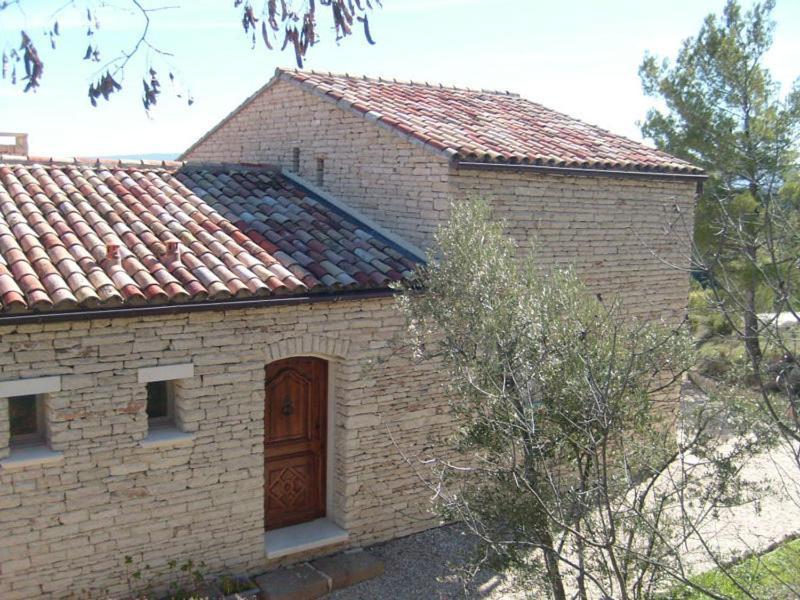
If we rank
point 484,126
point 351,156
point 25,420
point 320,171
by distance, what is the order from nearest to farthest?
point 25,420
point 351,156
point 484,126
point 320,171

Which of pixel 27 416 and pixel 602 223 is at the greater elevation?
pixel 602 223

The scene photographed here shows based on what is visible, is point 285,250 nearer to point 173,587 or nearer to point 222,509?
point 222,509

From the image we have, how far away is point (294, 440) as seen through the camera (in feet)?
28.5

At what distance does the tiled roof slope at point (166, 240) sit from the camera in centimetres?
689

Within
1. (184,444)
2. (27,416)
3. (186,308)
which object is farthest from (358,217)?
(27,416)

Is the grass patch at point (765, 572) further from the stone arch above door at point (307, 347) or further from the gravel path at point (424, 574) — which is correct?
the stone arch above door at point (307, 347)

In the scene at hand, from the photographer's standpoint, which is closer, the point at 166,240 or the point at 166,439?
the point at 166,439

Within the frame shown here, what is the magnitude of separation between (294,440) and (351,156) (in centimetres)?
398

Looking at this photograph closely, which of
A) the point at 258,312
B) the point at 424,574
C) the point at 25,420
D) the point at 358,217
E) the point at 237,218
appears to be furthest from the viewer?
the point at 358,217

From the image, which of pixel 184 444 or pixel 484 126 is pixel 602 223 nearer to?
pixel 484 126

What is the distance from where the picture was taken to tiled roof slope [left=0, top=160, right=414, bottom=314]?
6.89 metres

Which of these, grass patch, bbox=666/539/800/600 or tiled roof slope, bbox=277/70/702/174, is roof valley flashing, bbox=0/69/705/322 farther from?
grass patch, bbox=666/539/800/600

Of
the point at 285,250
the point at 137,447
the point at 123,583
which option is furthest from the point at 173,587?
the point at 285,250

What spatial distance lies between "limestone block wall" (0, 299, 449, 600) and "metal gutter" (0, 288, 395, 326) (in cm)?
16
